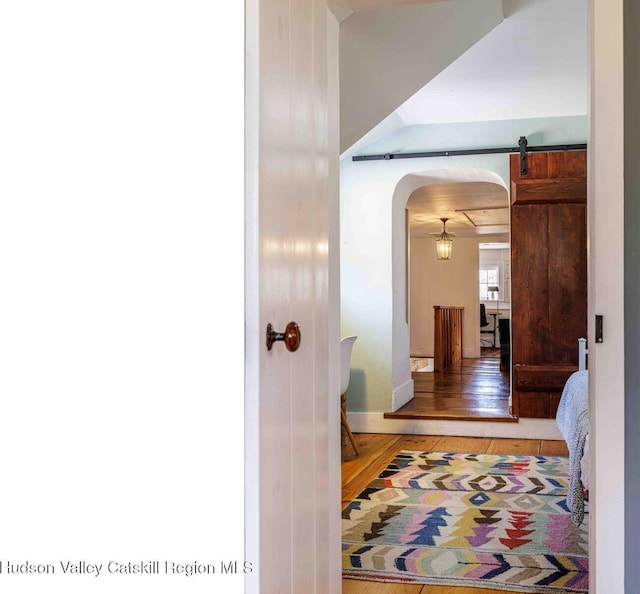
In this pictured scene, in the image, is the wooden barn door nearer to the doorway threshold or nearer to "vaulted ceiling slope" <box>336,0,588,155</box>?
the doorway threshold

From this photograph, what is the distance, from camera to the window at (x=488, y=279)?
683 inches

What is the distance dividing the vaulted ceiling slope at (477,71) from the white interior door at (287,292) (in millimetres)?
1464

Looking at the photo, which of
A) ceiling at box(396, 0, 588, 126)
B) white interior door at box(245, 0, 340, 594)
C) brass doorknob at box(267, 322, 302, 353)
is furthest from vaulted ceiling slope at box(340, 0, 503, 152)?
brass doorknob at box(267, 322, 302, 353)

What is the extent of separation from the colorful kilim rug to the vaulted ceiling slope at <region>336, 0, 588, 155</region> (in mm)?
2016

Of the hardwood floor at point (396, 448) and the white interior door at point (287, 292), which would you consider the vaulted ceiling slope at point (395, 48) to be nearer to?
the white interior door at point (287, 292)

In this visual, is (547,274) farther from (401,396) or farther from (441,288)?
(441,288)

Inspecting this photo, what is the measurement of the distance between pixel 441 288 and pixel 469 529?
9.59m

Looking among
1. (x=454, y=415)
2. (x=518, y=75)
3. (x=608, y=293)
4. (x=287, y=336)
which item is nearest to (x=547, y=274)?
(x=454, y=415)

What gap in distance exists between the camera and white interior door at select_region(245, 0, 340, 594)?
116 centimetres

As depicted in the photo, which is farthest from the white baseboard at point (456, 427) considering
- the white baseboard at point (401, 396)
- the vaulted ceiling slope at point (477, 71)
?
the vaulted ceiling slope at point (477, 71)

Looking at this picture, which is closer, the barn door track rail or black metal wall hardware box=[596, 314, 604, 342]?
black metal wall hardware box=[596, 314, 604, 342]

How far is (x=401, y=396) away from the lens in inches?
239
